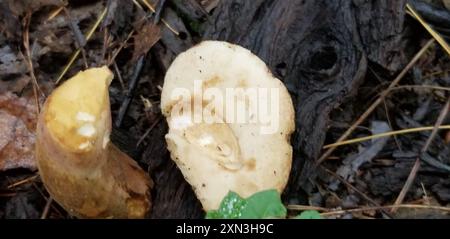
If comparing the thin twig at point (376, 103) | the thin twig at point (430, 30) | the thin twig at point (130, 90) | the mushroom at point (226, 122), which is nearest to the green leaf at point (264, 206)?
the mushroom at point (226, 122)

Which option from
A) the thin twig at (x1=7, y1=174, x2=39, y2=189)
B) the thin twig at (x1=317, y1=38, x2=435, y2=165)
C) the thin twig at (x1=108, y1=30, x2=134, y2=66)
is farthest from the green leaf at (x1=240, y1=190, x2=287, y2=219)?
the thin twig at (x1=108, y1=30, x2=134, y2=66)

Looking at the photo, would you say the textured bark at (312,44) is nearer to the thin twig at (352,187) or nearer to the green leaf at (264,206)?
the thin twig at (352,187)

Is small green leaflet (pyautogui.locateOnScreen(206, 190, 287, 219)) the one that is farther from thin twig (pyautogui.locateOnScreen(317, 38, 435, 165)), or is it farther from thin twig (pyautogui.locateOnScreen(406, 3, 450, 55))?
thin twig (pyautogui.locateOnScreen(406, 3, 450, 55))

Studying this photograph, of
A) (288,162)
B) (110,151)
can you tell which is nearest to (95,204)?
(110,151)

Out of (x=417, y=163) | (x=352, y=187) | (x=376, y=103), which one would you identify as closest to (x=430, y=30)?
(x=376, y=103)

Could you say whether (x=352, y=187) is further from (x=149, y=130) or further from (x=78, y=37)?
(x=78, y=37)
